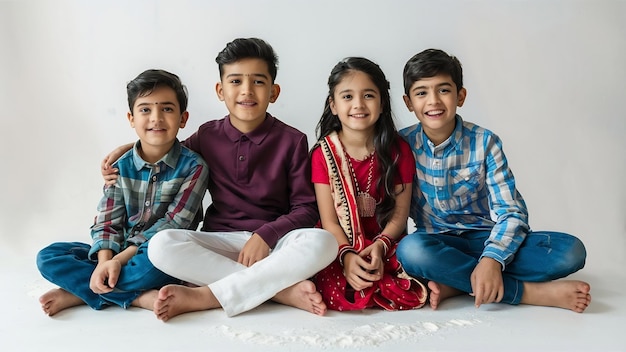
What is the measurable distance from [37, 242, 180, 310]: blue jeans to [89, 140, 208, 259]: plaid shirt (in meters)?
0.11

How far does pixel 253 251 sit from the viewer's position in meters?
1.80

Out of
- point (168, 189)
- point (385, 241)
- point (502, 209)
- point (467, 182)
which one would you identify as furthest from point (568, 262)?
point (168, 189)

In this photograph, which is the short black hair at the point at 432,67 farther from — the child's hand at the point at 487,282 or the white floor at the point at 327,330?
the white floor at the point at 327,330

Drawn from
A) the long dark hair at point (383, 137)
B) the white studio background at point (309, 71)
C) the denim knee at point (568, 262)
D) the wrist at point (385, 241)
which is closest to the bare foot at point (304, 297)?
the wrist at point (385, 241)

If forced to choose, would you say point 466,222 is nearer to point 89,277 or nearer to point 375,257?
point 375,257

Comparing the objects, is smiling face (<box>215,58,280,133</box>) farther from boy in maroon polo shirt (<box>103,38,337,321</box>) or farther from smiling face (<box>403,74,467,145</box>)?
smiling face (<box>403,74,467,145</box>)

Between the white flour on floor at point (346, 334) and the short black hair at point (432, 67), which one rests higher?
the short black hair at point (432, 67)

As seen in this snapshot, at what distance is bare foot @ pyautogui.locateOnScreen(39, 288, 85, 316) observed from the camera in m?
1.70

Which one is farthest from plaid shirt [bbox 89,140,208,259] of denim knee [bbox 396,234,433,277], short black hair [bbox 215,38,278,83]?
denim knee [bbox 396,234,433,277]

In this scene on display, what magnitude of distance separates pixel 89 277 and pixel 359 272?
2.29ft

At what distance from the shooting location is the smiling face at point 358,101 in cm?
190

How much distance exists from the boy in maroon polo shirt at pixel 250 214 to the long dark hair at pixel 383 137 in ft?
0.64

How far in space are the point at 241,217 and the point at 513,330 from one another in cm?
82
